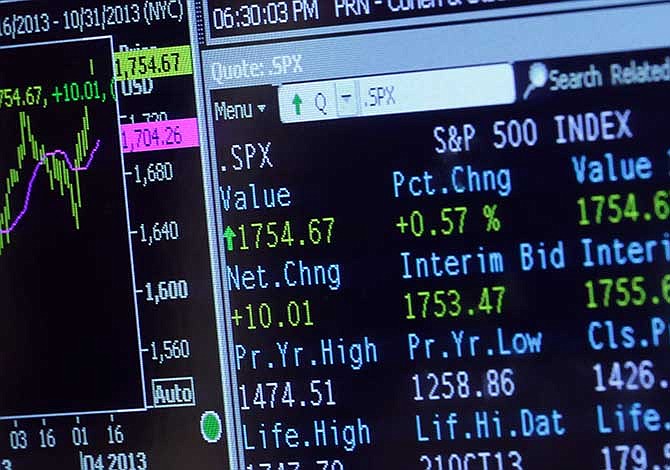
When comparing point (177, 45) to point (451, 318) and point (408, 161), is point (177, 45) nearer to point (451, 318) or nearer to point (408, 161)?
point (408, 161)

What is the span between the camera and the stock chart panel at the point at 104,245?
109 cm

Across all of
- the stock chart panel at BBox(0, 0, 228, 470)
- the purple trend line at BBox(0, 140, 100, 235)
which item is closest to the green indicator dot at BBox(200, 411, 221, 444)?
the stock chart panel at BBox(0, 0, 228, 470)

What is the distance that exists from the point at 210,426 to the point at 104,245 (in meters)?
0.24

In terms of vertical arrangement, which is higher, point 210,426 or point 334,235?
point 334,235

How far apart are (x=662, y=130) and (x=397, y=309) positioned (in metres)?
0.34

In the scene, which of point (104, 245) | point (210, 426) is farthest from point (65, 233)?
point (210, 426)

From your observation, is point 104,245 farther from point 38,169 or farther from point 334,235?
point 334,235

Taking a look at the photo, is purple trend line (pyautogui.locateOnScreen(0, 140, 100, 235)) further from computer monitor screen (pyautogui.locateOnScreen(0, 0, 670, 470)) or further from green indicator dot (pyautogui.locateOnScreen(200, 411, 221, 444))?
green indicator dot (pyautogui.locateOnScreen(200, 411, 221, 444))

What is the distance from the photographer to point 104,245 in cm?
110

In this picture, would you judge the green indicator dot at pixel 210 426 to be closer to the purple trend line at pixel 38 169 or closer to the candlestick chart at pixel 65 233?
the candlestick chart at pixel 65 233

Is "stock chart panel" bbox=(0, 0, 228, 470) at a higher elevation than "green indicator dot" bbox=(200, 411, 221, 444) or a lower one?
higher

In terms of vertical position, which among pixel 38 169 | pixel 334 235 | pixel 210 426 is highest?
pixel 38 169

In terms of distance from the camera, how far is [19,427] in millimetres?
1125

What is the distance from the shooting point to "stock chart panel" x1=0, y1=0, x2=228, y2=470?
109cm
